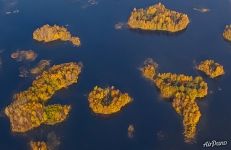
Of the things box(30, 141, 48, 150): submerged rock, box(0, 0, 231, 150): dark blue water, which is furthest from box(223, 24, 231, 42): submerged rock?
box(30, 141, 48, 150): submerged rock

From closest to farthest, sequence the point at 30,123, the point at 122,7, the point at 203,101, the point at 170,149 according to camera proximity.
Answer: the point at 170,149, the point at 30,123, the point at 203,101, the point at 122,7

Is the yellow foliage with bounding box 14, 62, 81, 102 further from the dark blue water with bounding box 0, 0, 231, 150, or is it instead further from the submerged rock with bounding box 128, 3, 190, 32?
the submerged rock with bounding box 128, 3, 190, 32

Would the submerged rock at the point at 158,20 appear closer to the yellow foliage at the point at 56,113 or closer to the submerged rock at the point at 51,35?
the submerged rock at the point at 51,35

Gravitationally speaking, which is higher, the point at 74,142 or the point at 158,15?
the point at 158,15

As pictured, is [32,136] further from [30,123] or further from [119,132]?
[119,132]

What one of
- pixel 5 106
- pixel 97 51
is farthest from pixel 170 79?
pixel 5 106

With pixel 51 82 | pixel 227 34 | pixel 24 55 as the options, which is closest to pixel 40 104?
pixel 51 82

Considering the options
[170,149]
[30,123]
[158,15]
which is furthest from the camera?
[158,15]
